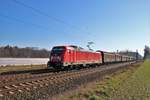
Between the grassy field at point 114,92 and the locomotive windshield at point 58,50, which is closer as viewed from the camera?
the grassy field at point 114,92

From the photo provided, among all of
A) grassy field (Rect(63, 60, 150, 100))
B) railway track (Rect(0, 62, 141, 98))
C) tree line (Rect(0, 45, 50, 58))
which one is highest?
tree line (Rect(0, 45, 50, 58))

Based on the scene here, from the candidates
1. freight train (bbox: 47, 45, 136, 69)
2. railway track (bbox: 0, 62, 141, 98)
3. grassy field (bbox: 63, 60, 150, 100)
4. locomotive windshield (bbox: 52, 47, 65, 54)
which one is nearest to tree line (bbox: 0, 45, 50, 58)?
freight train (bbox: 47, 45, 136, 69)

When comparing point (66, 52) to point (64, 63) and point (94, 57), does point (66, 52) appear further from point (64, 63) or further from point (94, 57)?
point (94, 57)

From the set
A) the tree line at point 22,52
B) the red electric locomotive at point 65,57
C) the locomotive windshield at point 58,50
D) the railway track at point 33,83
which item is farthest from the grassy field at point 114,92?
the tree line at point 22,52

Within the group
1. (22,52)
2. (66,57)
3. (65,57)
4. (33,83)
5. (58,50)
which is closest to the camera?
(33,83)

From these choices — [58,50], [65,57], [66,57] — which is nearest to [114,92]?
[65,57]

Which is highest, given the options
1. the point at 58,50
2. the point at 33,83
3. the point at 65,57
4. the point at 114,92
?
the point at 58,50

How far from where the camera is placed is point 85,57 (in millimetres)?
41156

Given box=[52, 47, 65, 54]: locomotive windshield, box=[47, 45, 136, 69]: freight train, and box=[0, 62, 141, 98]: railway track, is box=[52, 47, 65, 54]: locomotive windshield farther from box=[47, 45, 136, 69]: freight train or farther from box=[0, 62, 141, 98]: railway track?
box=[0, 62, 141, 98]: railway track

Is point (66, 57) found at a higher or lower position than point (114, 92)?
higher

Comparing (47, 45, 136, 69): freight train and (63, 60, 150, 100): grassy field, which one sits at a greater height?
(47, 45, 136, 69): freight train

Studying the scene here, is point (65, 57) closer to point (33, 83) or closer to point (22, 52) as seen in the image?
point (33, 83)

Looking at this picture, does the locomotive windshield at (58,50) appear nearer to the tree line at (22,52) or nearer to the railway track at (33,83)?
the railway track at (33,83)

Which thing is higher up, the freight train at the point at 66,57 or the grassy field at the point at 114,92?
the freight train at the point at 66,57
